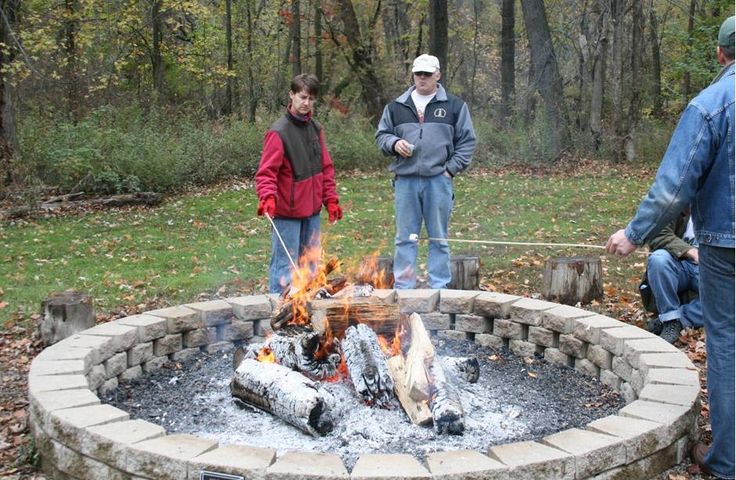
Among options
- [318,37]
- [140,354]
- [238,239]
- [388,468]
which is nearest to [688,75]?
[318,37]

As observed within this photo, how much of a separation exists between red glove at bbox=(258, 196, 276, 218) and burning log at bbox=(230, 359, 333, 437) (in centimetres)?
137

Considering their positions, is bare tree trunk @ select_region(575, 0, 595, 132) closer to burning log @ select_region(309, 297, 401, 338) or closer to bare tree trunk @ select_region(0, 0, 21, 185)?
bare tree trunk @ select_region(0, 0, 21, 185)

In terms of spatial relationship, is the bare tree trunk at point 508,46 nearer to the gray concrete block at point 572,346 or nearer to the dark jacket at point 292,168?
the dark jacket at point 292,168

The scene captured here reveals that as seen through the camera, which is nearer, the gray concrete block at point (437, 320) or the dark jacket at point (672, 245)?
the dark jacket at point (672, 245)

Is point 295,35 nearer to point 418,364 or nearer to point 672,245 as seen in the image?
point 672,245

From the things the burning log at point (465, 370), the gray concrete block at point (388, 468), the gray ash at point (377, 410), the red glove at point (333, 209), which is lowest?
the gray ash at point (377, 410)

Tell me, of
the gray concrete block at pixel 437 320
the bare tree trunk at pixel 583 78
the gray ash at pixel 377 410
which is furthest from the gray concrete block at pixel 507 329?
the bare tree trunk at pixel 583 78

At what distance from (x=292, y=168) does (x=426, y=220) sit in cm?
143

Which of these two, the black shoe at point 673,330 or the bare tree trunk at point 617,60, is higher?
the bare tree trunk at point 617,60

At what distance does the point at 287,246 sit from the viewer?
5789 mm

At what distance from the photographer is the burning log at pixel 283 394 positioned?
151 inches

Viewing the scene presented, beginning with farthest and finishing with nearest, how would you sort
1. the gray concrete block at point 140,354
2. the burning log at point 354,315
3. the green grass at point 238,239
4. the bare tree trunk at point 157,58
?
the bare tree trunk at point 157,58, the green grass at point 238,239, the gray concrete block at point 140,354, the burning log at point 354,315

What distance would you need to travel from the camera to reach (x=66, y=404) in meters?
3.68

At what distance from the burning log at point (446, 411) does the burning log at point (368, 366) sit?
29cm
